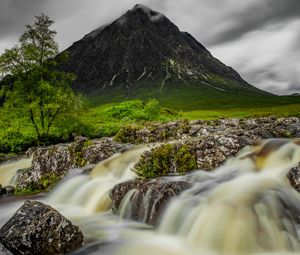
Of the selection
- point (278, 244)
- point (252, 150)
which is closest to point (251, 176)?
point (252, 150)

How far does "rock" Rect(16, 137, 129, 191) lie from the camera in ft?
87.6

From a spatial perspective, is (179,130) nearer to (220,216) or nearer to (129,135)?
(129,135)

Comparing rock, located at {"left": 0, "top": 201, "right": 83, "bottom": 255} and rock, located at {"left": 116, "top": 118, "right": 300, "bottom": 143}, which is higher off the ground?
rock, located at {"left": 116, "top": 118, "right": 300, "bottom": 143}

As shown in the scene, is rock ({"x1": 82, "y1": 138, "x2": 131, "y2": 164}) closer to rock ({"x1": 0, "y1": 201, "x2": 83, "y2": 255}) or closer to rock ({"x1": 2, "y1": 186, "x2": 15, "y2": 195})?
rock ({"x1": 2, "y1": 186, "x2": 15, "y2": 195})

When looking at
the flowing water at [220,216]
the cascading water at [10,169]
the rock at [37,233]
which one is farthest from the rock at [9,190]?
the rock at [37,233]

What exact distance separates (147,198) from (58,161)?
43.0 ft

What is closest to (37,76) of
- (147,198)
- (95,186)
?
(95,186)

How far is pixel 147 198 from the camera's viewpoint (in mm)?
16547

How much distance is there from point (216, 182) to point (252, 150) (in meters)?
4.48

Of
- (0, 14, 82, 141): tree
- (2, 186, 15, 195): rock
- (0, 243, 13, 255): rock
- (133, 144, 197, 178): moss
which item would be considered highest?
(0, 14, 82, 141): tree

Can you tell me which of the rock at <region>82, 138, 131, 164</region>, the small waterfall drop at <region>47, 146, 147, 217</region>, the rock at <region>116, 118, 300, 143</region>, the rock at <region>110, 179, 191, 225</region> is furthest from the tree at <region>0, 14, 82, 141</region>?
the rock at <region>110, 179, 191, 225</region>

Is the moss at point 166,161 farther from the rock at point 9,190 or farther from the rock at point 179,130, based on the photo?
the rock at point 9,190

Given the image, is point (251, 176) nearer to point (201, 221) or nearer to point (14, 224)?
point (201, 221)

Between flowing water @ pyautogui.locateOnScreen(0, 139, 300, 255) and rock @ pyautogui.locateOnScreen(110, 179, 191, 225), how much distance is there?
0.73ft
